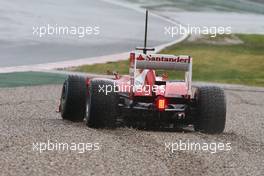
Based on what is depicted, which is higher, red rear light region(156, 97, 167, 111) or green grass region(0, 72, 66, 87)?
red rear light region(156, 97, 167, 111)

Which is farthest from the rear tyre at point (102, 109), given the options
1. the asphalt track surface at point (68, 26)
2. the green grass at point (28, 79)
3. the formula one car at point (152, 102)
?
the asphalt track surface at point (68, 26)

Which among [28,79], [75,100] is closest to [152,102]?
[75,100]

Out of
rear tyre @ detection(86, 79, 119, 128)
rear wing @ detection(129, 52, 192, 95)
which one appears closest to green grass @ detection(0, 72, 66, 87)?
rear wing @ detection(129, 52, 192, 95)

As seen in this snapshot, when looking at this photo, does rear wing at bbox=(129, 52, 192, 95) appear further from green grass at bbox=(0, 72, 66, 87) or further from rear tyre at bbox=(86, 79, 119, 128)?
green grass at bbox=(0, 72, 66, 87)

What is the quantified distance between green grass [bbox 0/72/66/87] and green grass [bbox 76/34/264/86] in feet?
6.62

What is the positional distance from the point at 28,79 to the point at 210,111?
928cm

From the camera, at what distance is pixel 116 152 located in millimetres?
10008

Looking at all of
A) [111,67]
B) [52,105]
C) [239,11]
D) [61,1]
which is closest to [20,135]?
[52,105]

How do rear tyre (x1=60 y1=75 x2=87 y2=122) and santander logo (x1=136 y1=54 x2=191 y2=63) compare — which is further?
rear tyre (x1=60 y1=75 x2=87 y2=122)

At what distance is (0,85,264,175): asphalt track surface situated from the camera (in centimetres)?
902

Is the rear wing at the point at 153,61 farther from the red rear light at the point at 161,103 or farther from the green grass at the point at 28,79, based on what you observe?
the green grass at the point at 28,79

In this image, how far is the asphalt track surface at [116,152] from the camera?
9.02 metres

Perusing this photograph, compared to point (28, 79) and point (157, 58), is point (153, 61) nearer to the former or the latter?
→ point (157, 58)

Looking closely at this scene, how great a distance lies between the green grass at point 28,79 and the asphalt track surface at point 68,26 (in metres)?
1.95
